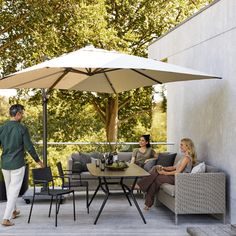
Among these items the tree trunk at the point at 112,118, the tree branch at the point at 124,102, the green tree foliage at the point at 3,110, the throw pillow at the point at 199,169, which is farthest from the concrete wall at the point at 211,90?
the green tree foliage at the point at 3,110

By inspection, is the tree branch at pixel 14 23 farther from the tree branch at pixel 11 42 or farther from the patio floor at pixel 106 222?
the patio floor at pixel 106 222

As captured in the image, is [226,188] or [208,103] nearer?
[226,188]

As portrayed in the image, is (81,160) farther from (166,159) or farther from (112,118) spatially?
(112,118)

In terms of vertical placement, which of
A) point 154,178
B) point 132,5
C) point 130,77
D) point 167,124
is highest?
point 132,5

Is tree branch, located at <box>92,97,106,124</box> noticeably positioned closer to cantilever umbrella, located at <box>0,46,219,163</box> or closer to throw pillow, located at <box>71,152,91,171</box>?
throw pillow, located at <box>71,152,91,171</box>

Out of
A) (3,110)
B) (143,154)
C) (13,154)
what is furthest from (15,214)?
(3,110)

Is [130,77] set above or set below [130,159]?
above

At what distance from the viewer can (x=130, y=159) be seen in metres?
10.6

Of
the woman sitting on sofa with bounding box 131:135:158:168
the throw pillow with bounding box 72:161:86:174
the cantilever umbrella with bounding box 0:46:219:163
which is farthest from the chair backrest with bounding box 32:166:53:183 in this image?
the woman sitting on sofa with bounding box 131:135:158:168

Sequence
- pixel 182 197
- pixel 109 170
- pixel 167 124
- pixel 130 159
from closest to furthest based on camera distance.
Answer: pixel 182 197 < pixel 109 170 < pixel 130 159 < pixel 167 124

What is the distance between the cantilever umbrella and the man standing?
2.17 feet

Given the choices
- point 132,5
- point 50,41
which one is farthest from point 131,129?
point 50,41

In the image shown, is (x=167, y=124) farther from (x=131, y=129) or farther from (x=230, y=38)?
(x=131, y=129)

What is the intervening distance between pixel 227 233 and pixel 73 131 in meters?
16.3
